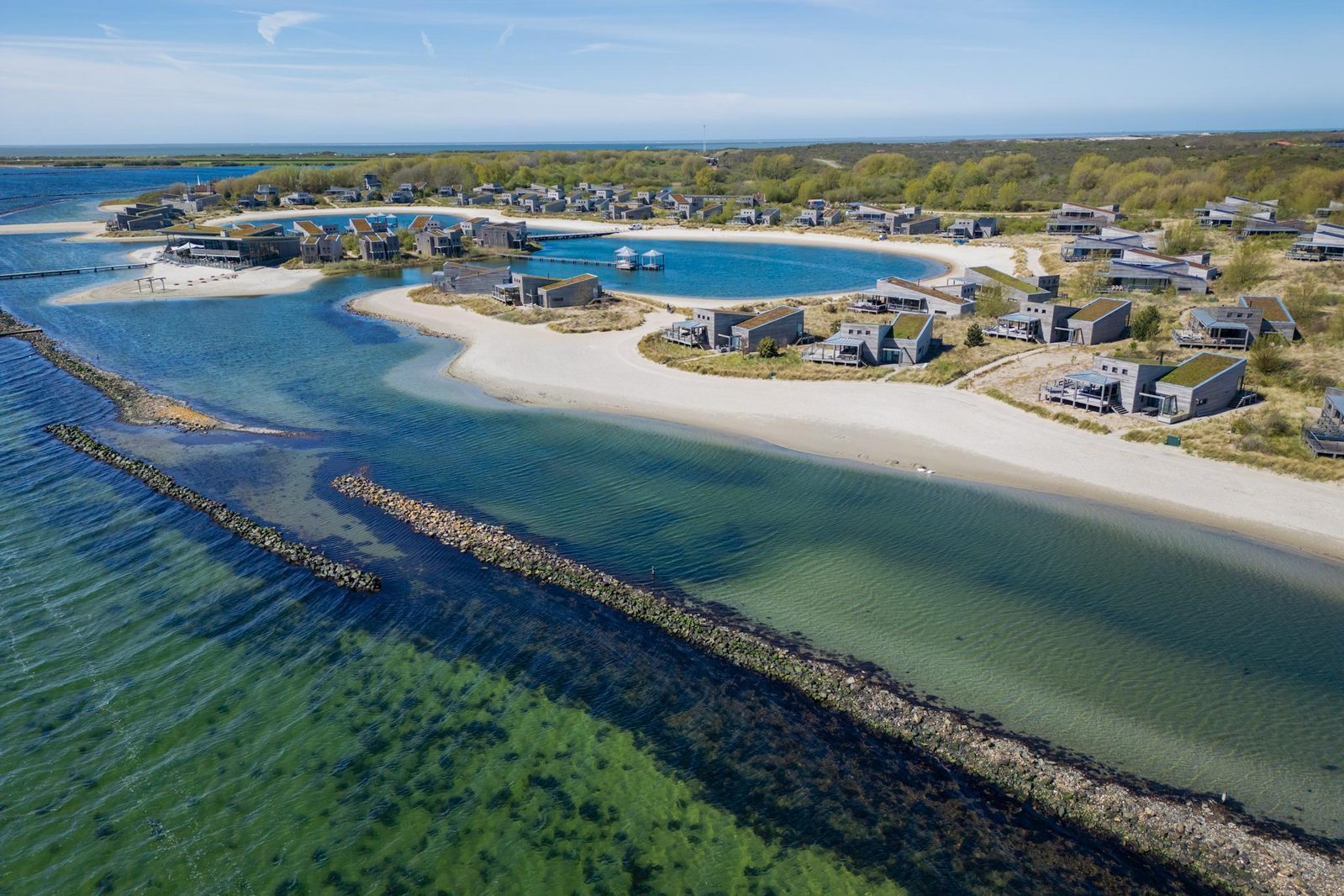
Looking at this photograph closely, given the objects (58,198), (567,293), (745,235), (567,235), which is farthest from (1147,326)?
(58,198)

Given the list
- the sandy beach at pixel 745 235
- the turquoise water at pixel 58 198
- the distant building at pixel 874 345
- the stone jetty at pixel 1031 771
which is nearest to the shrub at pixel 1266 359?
the distant building at pixel 874 345

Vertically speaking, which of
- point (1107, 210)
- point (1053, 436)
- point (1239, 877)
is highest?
point (1107, 210)

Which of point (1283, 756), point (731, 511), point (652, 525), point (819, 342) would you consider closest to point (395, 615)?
point (652, 525)

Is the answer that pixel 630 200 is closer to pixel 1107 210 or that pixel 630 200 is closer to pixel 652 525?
pixel 1107 210

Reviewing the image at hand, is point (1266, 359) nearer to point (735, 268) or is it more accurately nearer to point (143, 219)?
point (735, 268)

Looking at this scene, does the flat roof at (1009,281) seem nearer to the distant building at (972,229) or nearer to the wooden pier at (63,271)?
the distant building at (972,229)

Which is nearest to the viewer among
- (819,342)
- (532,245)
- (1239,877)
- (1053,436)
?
(1239,877)
